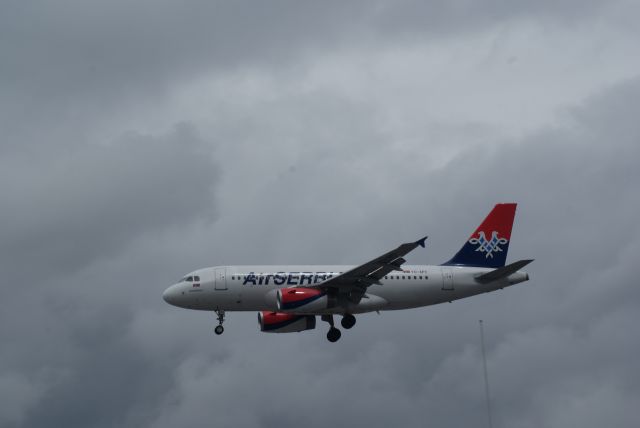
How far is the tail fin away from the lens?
75500 millimetres

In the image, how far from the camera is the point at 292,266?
72750 mm

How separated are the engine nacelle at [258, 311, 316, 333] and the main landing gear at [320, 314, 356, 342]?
5.74ft

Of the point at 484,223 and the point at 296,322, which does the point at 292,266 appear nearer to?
the point at 296,322

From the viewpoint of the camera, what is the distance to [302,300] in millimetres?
68750

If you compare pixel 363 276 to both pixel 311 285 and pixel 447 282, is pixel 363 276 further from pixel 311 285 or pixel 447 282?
pixel 447 282

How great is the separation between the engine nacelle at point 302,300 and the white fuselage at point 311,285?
3.50 feet

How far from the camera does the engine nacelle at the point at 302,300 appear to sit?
68438 millimetres

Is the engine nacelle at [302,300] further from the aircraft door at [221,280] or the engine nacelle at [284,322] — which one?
the engine nacelle at [284,322]

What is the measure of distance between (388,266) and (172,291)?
49.3 ft


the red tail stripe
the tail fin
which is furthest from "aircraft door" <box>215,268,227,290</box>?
the red tail stripe

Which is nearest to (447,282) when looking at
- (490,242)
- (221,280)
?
(490,242)

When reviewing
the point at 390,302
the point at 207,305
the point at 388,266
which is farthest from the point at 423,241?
the point at 207,305

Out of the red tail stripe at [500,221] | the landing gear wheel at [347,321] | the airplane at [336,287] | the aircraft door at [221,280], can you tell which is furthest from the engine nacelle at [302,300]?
the red tail stripe at [500,221]

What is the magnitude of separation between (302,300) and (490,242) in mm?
16162
